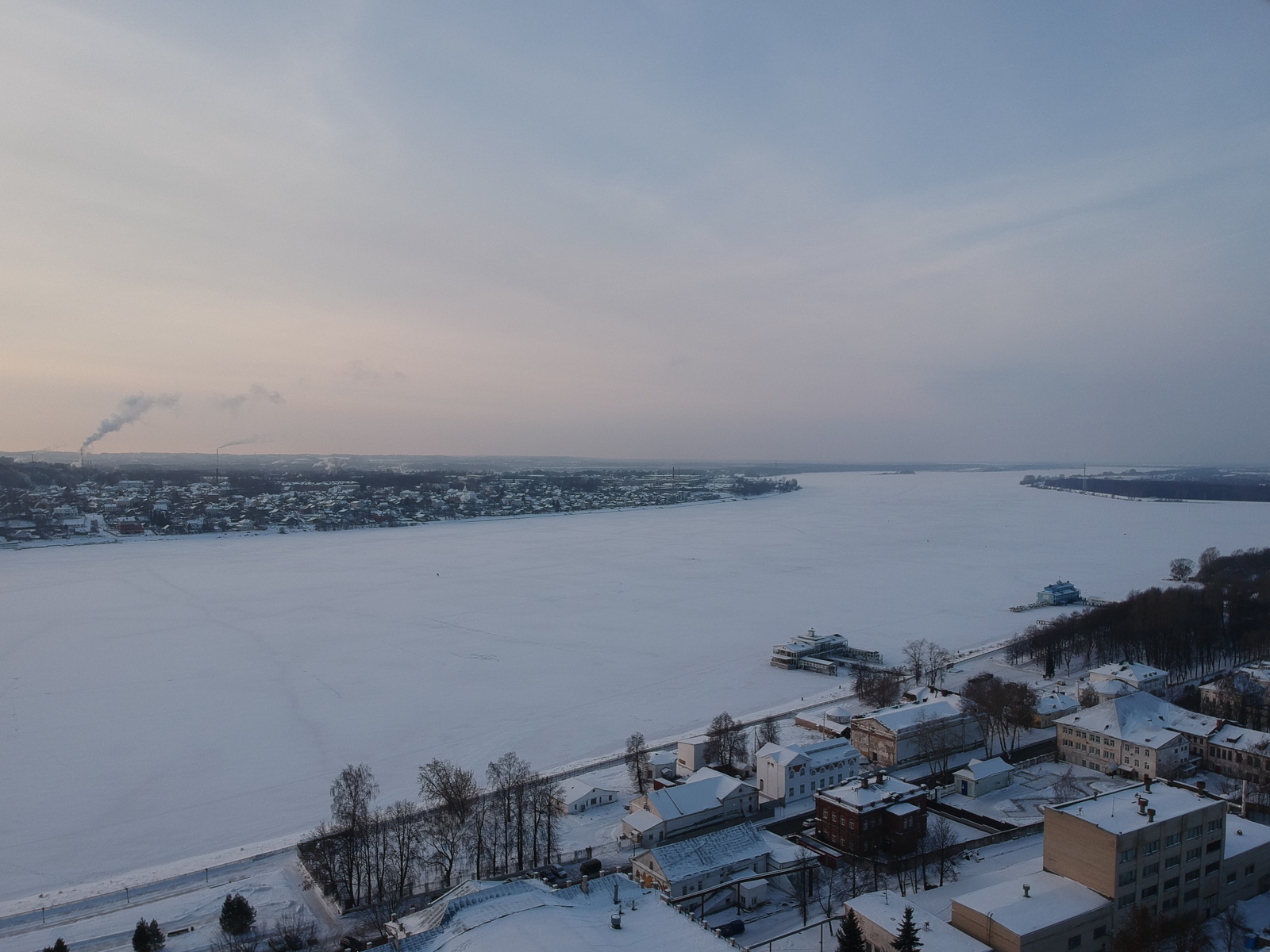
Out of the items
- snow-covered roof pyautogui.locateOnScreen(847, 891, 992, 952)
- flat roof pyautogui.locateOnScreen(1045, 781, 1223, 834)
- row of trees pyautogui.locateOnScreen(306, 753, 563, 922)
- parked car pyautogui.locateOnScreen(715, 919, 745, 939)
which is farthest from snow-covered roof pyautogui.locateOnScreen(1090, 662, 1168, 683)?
row of trees pyautogui.locateOnScreen(306, 753, 563, 922)

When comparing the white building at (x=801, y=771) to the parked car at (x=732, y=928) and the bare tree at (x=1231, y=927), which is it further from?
the bare tree at (x=1231, y=927)

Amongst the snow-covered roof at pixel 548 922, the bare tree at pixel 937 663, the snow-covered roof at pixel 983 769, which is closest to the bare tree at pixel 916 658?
the bare tree at pixel 937 663

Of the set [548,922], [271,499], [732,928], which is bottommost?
[732,928]

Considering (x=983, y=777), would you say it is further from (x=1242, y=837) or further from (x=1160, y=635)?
(x=1160, y=635)

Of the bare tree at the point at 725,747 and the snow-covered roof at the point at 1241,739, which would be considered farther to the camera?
the bare tree at the point at 725,747

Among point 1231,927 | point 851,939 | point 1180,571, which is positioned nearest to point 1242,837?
point 1231,927

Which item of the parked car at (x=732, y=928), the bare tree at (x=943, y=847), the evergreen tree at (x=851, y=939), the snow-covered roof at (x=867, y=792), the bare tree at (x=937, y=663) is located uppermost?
the evergreen tree at (x=851, y=939)

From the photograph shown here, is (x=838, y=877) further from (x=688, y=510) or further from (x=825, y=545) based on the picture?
(x=688, y=510)
